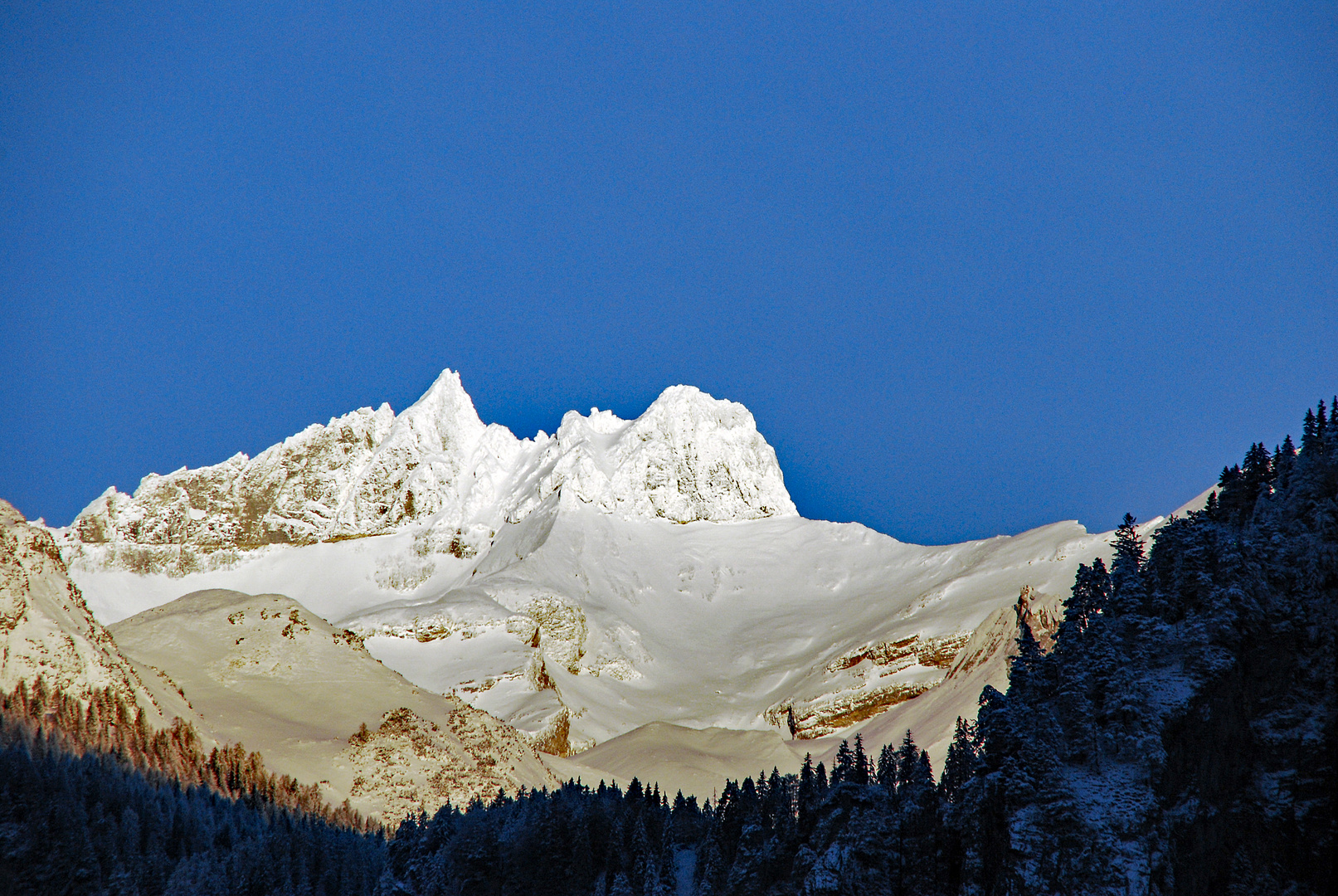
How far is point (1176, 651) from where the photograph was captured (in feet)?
227

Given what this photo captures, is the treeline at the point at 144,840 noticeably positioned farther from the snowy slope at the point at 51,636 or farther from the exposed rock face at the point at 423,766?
the exposed rock face at the point at 423,766

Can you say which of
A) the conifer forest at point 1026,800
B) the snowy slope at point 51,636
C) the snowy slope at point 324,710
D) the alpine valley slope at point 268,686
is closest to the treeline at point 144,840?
the conifer forest at point 1026,800

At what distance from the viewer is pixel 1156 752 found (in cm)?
6556

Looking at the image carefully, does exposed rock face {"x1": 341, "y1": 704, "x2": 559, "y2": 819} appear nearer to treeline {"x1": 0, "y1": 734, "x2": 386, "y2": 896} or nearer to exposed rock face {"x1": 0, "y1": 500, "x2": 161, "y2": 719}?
treeline {"x1": 0, "y1": 734, "x2": 386, "y2": 896}

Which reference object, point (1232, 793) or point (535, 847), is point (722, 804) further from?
point (1232, 793)

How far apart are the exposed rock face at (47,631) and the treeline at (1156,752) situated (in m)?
53.1

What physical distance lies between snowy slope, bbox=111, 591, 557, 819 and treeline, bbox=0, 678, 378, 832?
9.98ft

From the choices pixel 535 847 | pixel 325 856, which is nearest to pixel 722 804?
pixel 535 847

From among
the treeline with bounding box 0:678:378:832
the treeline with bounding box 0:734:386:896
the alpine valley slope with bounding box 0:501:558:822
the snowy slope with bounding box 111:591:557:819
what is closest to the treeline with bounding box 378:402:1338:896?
the treeline with bounding box 0:734:386:896

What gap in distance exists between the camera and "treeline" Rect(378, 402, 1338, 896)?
207 feet

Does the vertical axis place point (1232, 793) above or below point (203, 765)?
below

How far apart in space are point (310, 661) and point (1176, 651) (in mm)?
89722

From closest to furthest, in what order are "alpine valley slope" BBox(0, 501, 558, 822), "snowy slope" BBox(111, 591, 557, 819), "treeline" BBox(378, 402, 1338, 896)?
"treeline" BBox(378, 402, 1338, 896), "alpine valley slope" BBox(0, 501, 558, 822), "snowy slope" BBox(111, 591, 557, 819)

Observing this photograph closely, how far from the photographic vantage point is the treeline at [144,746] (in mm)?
98750
